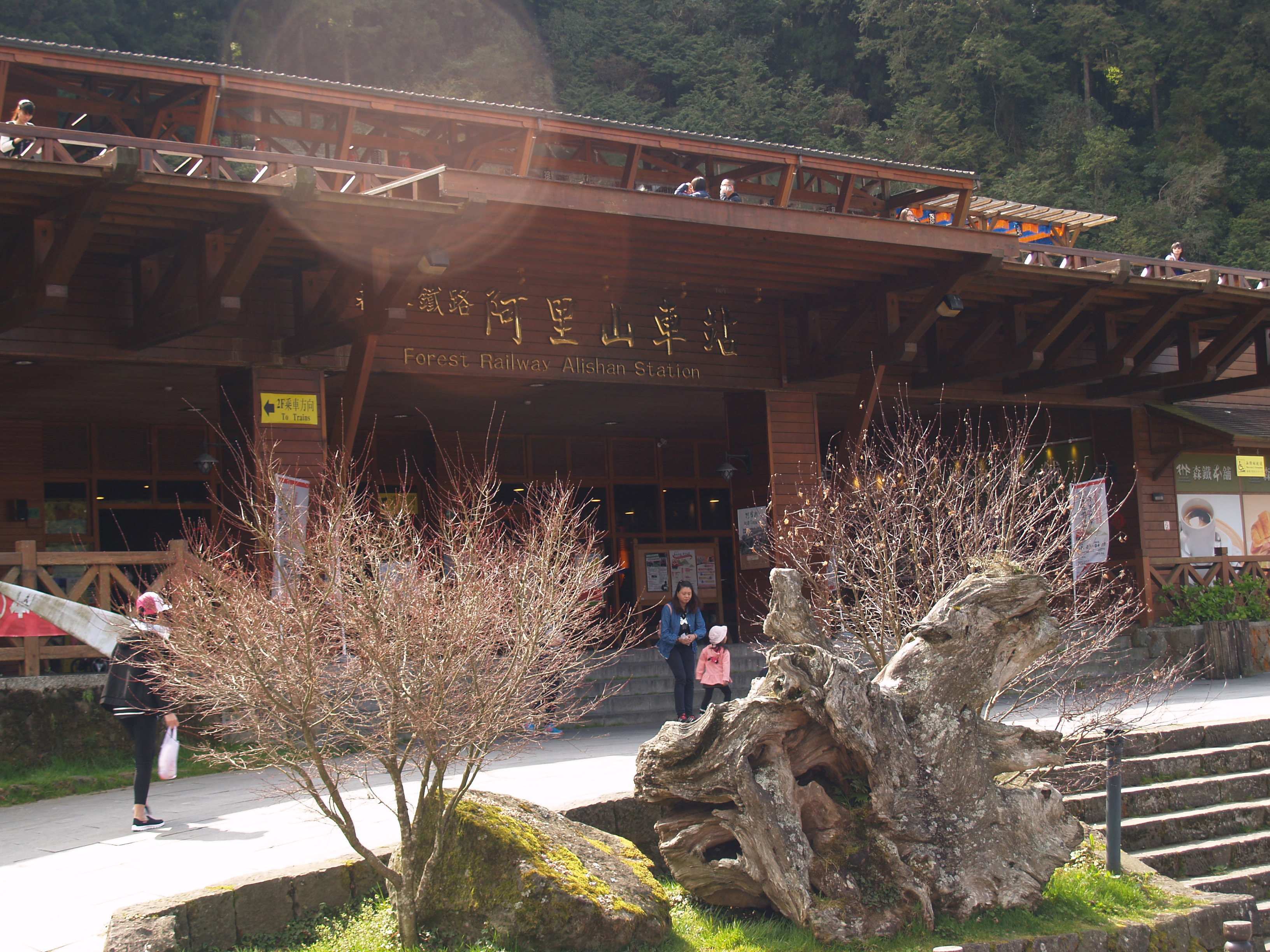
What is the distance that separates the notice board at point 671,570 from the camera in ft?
68.3

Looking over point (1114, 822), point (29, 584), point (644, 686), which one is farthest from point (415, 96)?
point (1114, 822)

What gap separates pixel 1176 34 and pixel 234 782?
45028mm

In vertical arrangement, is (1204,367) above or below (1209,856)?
above

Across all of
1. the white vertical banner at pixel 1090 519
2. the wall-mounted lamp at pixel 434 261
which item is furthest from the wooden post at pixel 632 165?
the white vertical banner at pixel 1090 519

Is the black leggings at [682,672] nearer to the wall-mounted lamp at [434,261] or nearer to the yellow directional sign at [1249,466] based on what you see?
the wall-mounted lamp at [434,261]

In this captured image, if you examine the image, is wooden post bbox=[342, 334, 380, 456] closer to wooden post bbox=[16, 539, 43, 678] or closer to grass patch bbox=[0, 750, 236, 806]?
wooden post bbox=[16, 539, 43, 678]

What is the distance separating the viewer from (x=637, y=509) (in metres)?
20.8

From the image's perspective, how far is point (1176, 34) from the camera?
4328 cm

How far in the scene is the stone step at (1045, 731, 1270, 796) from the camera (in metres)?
8.67

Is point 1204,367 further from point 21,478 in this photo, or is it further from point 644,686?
A: point 21,478

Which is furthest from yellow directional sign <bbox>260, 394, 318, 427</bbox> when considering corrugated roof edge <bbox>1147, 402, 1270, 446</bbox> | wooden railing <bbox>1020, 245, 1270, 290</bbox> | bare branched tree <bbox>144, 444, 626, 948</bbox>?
corrugated roof edge <bbox>1147, 402, 1270, 446</bbox>

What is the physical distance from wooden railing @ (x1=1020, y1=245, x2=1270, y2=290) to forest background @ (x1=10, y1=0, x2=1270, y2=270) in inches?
875

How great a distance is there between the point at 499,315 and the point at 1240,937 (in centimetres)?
1002

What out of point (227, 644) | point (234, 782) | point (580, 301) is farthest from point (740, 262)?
point (227, 644)
